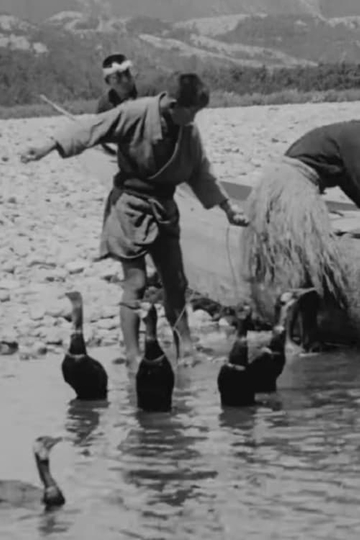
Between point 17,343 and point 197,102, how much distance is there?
2151 millimetres

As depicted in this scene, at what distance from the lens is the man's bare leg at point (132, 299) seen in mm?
8391

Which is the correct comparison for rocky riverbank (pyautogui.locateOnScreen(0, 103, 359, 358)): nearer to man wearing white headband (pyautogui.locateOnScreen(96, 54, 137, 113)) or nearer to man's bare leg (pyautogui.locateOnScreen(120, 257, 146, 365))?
man's bare leg (pyautogui.locateOnScreen(120, 257, 146, 365))

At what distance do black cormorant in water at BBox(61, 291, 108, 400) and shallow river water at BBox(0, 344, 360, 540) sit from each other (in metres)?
0.09

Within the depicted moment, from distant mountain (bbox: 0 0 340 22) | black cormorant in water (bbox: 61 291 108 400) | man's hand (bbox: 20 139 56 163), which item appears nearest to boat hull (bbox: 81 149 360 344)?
black cormorant in water (bbox: 61 291 108 400)

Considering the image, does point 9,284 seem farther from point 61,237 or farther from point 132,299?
point 132,299

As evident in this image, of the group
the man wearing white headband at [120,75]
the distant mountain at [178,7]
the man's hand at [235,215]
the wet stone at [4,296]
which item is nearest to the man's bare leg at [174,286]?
the man's hand at [235,215]

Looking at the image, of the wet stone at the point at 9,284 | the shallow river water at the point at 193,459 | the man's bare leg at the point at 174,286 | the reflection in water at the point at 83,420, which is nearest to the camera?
the shallow river water at the point at 193,459

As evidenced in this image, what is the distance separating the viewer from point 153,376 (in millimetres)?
7430

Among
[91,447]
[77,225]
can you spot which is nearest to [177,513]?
[91,447]

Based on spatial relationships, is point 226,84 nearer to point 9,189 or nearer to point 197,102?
point 9,189

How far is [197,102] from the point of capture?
26.2 feet

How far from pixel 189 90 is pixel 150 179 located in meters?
0.54

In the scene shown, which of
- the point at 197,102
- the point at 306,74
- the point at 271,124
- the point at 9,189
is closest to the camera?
the point at 197,102

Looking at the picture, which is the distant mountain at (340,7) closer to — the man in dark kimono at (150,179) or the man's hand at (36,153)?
the man in dark kimono at (150,179)
